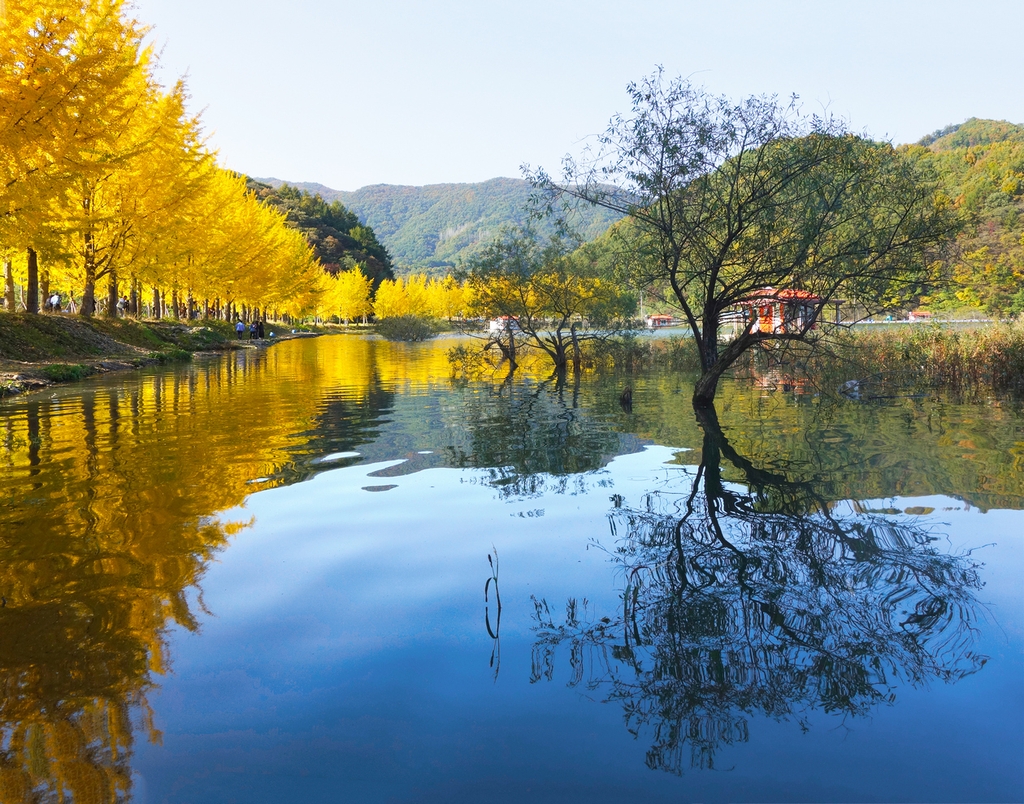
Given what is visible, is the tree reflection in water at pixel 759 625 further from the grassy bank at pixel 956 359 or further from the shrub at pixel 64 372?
the shrub at pixel 64 372

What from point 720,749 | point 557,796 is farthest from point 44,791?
point 720,749

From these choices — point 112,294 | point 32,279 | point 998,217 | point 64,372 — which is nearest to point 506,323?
point 64,372

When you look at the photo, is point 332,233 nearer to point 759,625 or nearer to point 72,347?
point 72,347

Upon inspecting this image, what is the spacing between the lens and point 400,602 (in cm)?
529

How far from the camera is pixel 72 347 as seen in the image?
24.5 m

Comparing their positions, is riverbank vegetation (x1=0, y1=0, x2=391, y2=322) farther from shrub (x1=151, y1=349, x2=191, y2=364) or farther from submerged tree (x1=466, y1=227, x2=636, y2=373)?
submerged tree (x1=466, y1=227, x2=636, y2=373)

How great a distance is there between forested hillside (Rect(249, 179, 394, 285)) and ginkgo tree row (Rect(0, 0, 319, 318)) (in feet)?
205

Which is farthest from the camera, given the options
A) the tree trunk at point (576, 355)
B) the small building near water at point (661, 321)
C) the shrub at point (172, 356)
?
the shrub at point (172, 356)

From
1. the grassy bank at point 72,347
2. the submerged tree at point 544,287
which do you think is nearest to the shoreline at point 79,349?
the grassy bank at point 72,347

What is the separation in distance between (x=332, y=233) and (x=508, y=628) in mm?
130491

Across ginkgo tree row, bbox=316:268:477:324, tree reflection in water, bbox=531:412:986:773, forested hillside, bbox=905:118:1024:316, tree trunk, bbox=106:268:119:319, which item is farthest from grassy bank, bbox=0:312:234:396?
ginkgo tree row, bbox=316:268:477:324

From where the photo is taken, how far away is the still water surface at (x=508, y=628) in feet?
11.0

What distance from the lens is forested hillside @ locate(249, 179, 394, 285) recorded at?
119 metres

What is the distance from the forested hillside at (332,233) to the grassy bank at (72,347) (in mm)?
79495
